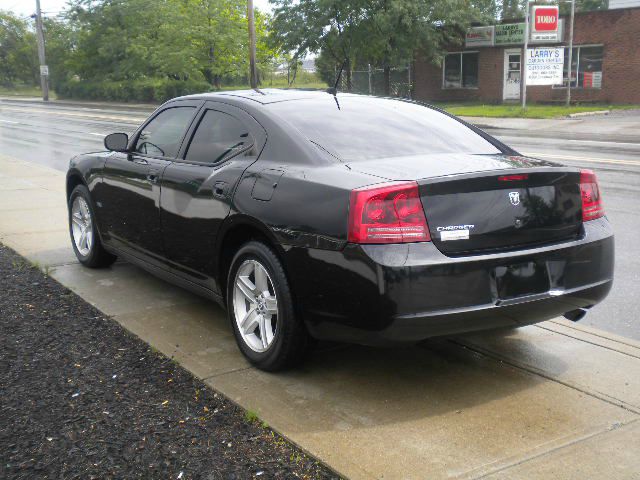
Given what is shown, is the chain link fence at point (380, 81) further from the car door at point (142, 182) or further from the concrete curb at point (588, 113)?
the car door at point (142, 182)

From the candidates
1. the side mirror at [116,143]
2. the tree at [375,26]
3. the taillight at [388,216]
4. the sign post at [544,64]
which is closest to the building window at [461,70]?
the tree at [375,26]

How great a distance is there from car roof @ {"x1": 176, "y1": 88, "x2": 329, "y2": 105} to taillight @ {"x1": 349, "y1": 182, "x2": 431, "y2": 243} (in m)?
1.49

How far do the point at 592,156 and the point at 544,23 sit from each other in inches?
681

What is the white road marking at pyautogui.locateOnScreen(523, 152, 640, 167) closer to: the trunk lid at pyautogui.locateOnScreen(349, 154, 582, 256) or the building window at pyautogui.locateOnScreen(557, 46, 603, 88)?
the trunk lid at pyautogui.locateOnScreen(349, 154, 582, 256)

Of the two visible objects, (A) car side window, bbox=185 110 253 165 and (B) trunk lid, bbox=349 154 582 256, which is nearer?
(B) trunk lid, bbox=349 154 582 256

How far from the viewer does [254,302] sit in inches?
171

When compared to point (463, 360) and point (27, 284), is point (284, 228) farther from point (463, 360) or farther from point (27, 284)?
point (27, 284)

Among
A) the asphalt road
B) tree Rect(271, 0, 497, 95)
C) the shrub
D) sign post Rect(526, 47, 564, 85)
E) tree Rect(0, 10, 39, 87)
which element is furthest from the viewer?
tree Rect(0, 10, 39, 87)

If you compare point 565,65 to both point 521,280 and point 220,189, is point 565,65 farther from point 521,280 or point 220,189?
point 521,280

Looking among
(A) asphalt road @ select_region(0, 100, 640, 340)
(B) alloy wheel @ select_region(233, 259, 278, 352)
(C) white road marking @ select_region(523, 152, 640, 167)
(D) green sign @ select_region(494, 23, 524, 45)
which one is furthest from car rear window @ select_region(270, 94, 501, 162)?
(D) green sign @ select_region(494, 23, 524, 45)

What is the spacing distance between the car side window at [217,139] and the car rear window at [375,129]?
0.90 feet

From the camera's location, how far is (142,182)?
18.1ft

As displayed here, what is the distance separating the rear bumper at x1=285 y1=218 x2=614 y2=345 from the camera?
11.8ft

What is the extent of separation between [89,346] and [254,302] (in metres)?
1.15
